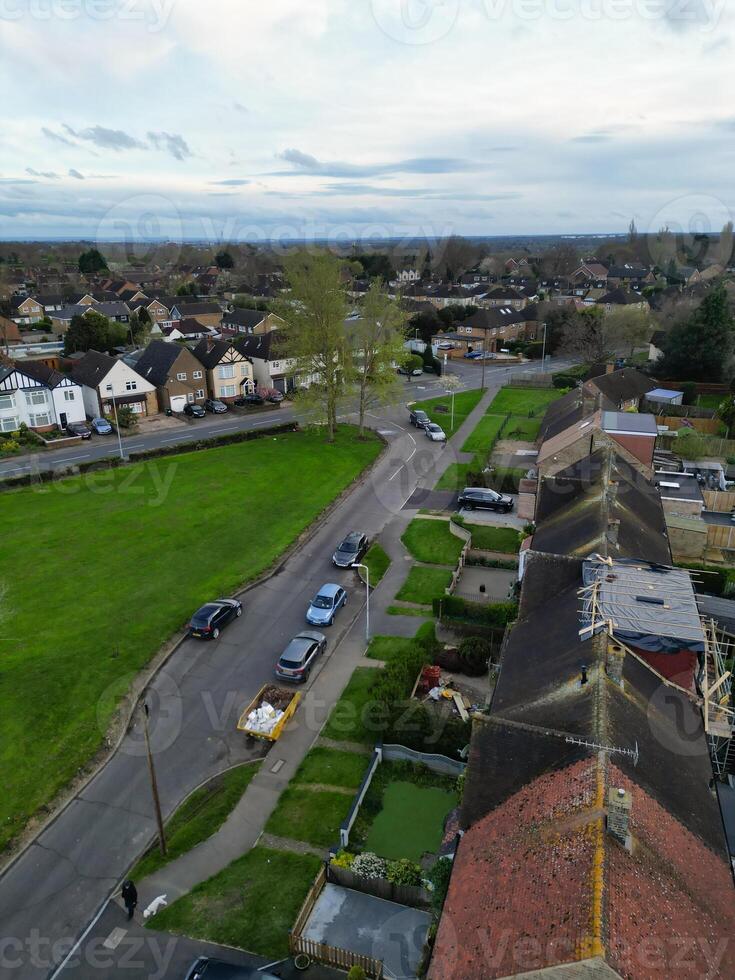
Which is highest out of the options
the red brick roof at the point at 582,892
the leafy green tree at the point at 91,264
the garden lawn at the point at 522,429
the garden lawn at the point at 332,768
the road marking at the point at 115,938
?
the leafy green tree at the point at 91,264

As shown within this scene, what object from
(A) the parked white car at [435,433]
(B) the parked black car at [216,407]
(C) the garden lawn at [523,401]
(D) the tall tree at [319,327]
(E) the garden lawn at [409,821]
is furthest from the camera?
(C) the garden lawn at [523,401]

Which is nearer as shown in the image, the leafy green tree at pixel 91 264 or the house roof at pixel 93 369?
the house roof at pixel 93 369

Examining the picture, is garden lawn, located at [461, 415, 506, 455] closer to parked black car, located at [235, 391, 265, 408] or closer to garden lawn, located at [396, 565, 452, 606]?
garden lawn, located at [396, 565, 452, 606]

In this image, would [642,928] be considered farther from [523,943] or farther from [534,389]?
[534,389]

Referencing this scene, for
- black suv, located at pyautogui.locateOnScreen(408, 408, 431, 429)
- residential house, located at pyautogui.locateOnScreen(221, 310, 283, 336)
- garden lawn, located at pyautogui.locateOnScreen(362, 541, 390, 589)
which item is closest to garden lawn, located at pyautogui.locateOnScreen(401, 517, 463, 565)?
garden lawn, located at pyautogui.locateOnScreen(362, 541, 390, 589)

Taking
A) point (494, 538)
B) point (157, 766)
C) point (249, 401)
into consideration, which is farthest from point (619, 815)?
point (249, 401)

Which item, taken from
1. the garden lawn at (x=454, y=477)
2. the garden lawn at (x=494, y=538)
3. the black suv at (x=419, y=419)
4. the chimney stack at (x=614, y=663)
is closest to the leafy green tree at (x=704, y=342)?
the black suv at (x=419, y=419)

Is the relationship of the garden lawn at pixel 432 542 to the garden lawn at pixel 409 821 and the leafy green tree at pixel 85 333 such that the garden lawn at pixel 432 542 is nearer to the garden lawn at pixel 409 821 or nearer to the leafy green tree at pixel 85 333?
the garden lawn at pixel 409 821

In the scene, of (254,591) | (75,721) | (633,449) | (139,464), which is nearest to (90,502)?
(139,464)
